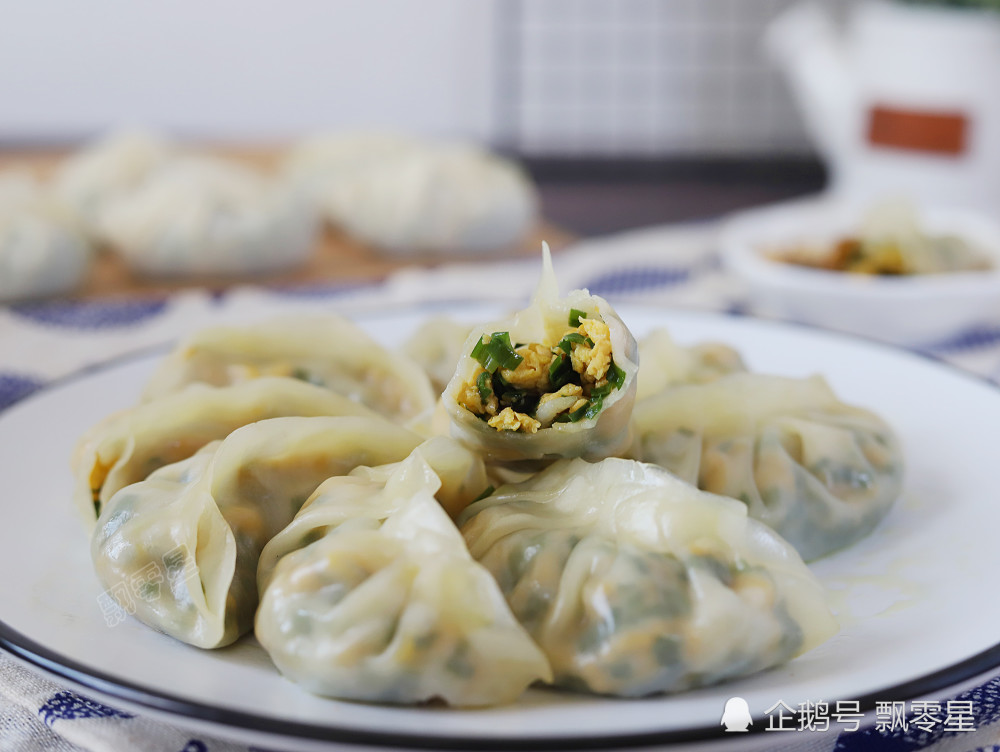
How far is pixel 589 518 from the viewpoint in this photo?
4.03 feet

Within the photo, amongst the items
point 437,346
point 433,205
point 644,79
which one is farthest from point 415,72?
point 437,346

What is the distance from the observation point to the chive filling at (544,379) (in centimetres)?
126

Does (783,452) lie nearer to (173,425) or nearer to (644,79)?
(173,425)

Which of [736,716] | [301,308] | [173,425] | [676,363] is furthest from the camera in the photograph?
[301,308]

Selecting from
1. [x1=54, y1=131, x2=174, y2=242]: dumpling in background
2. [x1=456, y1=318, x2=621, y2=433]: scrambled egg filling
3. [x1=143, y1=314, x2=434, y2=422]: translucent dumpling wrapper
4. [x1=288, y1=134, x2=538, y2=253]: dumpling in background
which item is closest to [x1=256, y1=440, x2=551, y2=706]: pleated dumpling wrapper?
[x1=456, y1=318, x2=621, y2=433]: scrambled egg filling

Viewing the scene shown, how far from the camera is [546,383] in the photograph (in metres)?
1.29

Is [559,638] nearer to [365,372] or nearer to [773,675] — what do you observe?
[773,675]

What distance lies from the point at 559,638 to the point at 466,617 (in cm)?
11

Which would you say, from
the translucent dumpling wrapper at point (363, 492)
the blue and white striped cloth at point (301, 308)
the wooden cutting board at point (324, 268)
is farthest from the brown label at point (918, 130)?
the translucent dumpling wrapper at point (363, 492)

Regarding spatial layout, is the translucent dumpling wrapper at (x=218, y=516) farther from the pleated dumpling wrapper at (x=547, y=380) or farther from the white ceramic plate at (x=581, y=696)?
the pleated dumpling wrapper at (x=547, y=380)

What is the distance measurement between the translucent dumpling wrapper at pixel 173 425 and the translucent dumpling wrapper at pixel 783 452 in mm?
413

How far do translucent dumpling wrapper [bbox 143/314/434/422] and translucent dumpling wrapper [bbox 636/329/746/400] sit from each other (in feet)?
1.05

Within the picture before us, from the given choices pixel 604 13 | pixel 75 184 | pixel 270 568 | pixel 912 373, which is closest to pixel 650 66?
pixel 604 13

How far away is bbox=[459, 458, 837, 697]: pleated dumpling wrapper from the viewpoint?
108 cm
